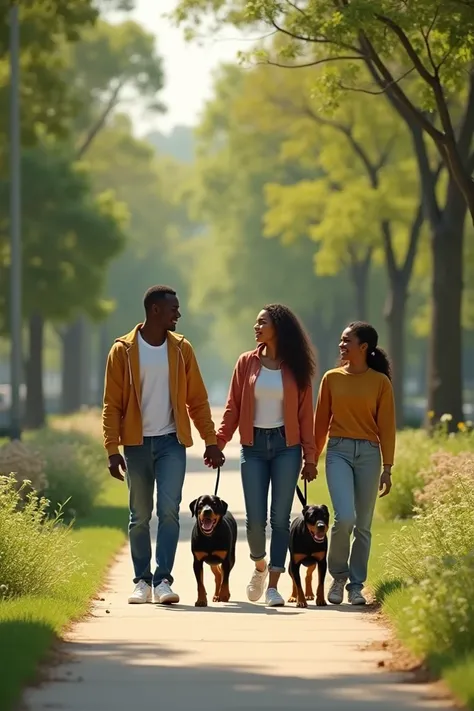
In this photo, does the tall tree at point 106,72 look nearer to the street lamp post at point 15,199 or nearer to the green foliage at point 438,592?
the street lamp post at point 15,199

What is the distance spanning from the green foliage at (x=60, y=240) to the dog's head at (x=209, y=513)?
31.6 meters

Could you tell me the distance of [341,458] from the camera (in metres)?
12.5

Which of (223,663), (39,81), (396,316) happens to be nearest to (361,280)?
(396,316)

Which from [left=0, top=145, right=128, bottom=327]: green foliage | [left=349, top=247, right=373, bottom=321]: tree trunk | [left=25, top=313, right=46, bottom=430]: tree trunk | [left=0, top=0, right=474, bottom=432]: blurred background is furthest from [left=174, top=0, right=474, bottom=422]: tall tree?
[left=349, top=247, right=373, bottom=321]: tree trunk

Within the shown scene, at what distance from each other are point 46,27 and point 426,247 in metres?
16.7

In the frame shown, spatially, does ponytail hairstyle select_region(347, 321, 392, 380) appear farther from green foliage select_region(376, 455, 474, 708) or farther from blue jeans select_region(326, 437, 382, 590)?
green foliage select_region(376, 455, 474, 708)

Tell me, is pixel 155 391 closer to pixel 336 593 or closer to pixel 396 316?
pixel 336 593

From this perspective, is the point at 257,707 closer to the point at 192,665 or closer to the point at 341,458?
the point at 192,665

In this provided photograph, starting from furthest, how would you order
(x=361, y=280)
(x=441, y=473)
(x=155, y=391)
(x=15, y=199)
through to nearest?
(x=361, y=280)
(x=15, y=199)
(x=441, y=473)
(x=155, y=391)

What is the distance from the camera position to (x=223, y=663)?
9250 mm

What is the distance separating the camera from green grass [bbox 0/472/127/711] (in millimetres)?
8531

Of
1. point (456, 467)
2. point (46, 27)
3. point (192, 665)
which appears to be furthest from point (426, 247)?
point (192, 665)

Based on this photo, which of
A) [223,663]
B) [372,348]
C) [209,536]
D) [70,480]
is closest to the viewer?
[223,663]

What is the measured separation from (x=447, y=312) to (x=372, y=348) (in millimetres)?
15276
